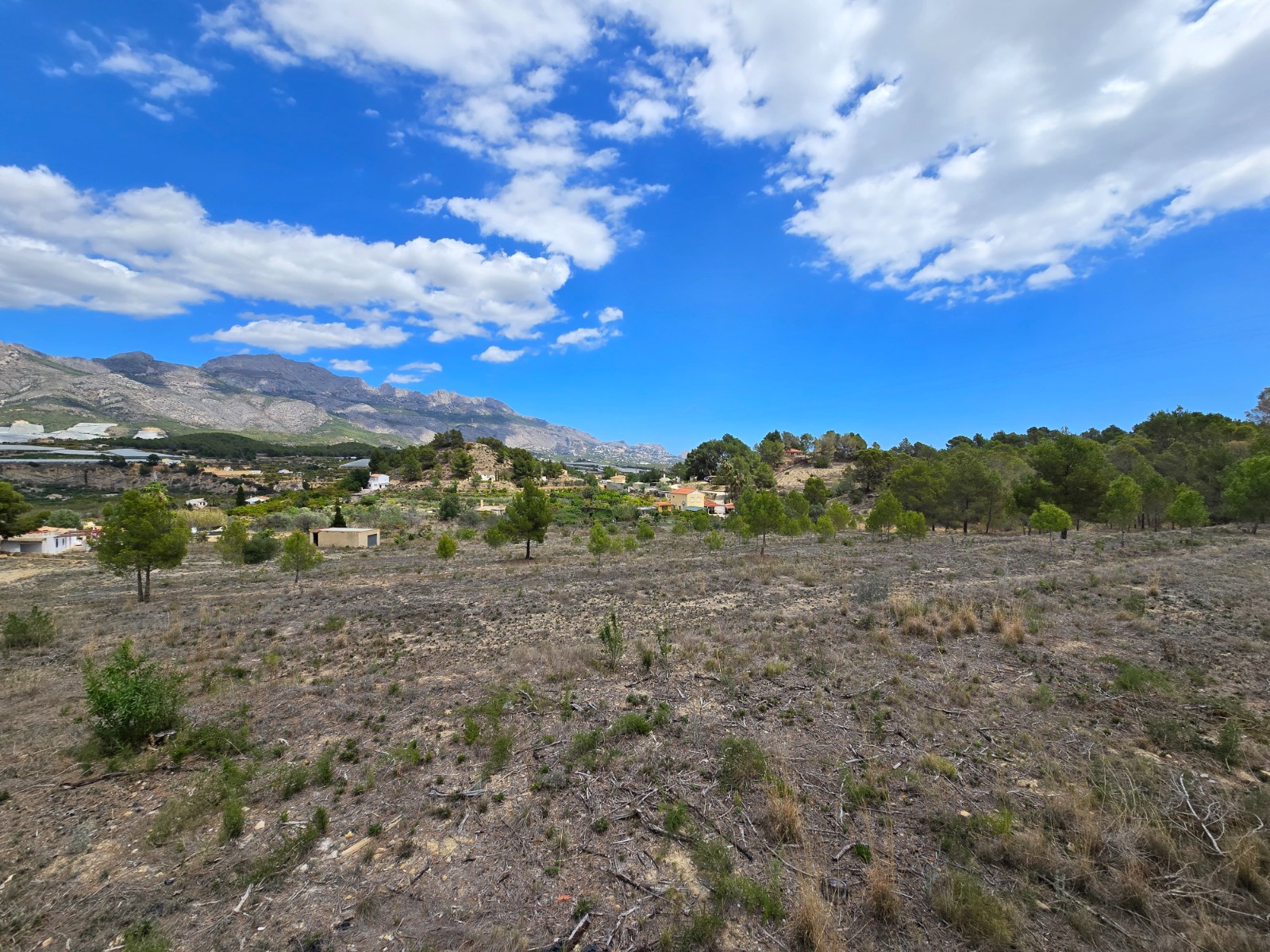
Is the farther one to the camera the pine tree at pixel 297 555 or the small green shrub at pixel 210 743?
the pine tree at pixel 297 555

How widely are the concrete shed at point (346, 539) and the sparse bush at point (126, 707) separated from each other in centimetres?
3425

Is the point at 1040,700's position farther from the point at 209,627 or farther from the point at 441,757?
the point at 209,627

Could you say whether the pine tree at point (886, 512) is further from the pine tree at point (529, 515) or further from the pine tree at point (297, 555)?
the pine tree at point (297, 555)

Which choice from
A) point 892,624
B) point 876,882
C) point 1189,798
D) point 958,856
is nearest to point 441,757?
point 876,882

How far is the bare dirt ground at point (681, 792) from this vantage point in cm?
390

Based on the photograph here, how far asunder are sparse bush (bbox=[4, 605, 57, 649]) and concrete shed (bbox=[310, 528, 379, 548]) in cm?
2606

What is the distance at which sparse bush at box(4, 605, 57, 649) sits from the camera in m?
12.2

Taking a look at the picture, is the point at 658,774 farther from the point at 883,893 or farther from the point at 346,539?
the point at 346,539

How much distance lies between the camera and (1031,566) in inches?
806

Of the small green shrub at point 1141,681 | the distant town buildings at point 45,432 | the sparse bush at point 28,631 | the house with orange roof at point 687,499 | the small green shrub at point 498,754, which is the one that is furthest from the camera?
the distant town buildings at point 45,432

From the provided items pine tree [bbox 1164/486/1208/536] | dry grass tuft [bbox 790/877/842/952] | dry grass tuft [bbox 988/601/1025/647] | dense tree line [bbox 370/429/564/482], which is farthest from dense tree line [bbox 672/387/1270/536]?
dense tree line [bbox 370/429/564/482]

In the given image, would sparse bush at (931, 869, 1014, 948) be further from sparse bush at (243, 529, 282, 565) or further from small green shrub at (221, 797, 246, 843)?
sparse bush at (243, 529, 282, 565)

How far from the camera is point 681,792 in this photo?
5.53 meters

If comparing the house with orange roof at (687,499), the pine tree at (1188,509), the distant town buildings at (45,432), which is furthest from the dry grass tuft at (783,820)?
the distant town buildings at (45,432)
